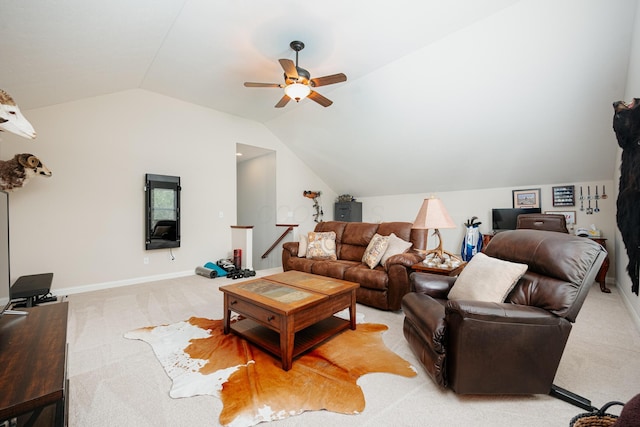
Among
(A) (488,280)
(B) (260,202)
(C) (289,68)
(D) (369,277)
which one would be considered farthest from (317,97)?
(B) (260,202)

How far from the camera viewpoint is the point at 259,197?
22.5ft

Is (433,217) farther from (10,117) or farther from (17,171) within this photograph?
(17,171)

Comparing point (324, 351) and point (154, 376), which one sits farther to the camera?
point (324, 351)

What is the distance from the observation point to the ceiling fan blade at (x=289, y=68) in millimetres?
2703

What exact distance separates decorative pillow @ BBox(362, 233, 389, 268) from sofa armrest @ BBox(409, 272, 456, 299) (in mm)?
1098

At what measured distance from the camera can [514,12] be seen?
8.93 ft

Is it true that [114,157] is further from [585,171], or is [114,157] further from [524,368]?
[585,171]

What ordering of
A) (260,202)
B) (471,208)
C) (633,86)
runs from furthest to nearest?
(260,202), (471,208), (633,86)

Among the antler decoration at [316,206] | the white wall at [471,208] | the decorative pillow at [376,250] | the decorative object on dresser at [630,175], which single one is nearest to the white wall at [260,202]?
the antler decoration at [316,206]

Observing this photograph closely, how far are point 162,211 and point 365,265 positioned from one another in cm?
351

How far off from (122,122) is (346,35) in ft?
12.1

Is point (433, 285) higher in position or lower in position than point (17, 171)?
lower

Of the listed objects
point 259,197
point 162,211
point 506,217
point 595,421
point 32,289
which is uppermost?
point 259,197

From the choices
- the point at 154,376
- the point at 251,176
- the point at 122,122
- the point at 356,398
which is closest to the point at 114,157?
the point at 122,122
